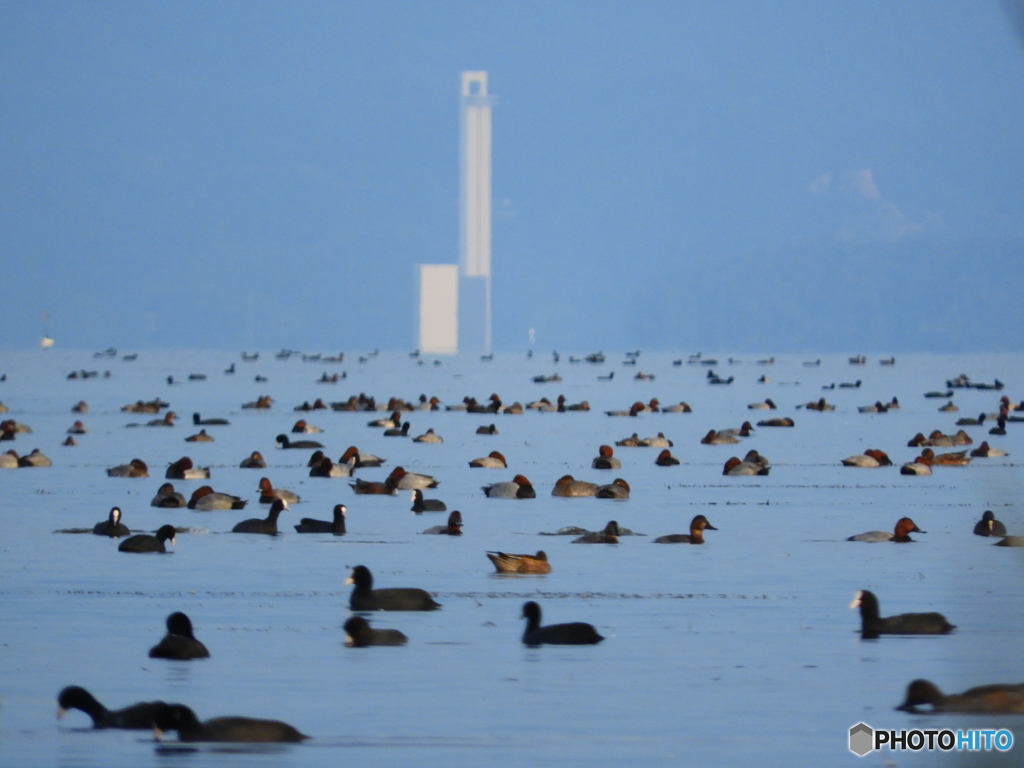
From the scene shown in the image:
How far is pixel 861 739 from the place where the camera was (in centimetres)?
1146

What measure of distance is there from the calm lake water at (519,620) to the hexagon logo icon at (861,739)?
138 mm

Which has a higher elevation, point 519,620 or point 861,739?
point 519,620

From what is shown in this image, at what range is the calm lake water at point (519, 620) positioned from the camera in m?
11.8

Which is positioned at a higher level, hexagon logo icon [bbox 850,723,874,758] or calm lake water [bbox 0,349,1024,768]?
calm lake water [bbox 0,349,1024,768]

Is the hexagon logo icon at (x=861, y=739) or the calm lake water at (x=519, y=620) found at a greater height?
the calm lake water at (x=519, y=620)

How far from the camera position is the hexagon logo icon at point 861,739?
1120cm

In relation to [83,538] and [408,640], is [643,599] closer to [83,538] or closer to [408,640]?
[408,640]

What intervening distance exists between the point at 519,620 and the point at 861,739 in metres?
6.06

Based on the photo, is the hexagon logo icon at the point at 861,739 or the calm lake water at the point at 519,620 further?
the calm lake water at the point at 519,620

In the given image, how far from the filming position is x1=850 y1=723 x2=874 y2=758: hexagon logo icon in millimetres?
11203

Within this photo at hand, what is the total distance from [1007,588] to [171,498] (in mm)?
14523

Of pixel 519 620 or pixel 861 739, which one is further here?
pixel 519 620

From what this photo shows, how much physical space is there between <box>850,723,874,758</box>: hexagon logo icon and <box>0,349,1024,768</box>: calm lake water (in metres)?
0.14

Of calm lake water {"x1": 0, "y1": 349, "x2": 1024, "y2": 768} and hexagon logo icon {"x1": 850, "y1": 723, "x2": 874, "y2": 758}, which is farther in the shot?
calm lake water {"x1": 0, "y1": 349, "x2": 1024, "y2": 768}
